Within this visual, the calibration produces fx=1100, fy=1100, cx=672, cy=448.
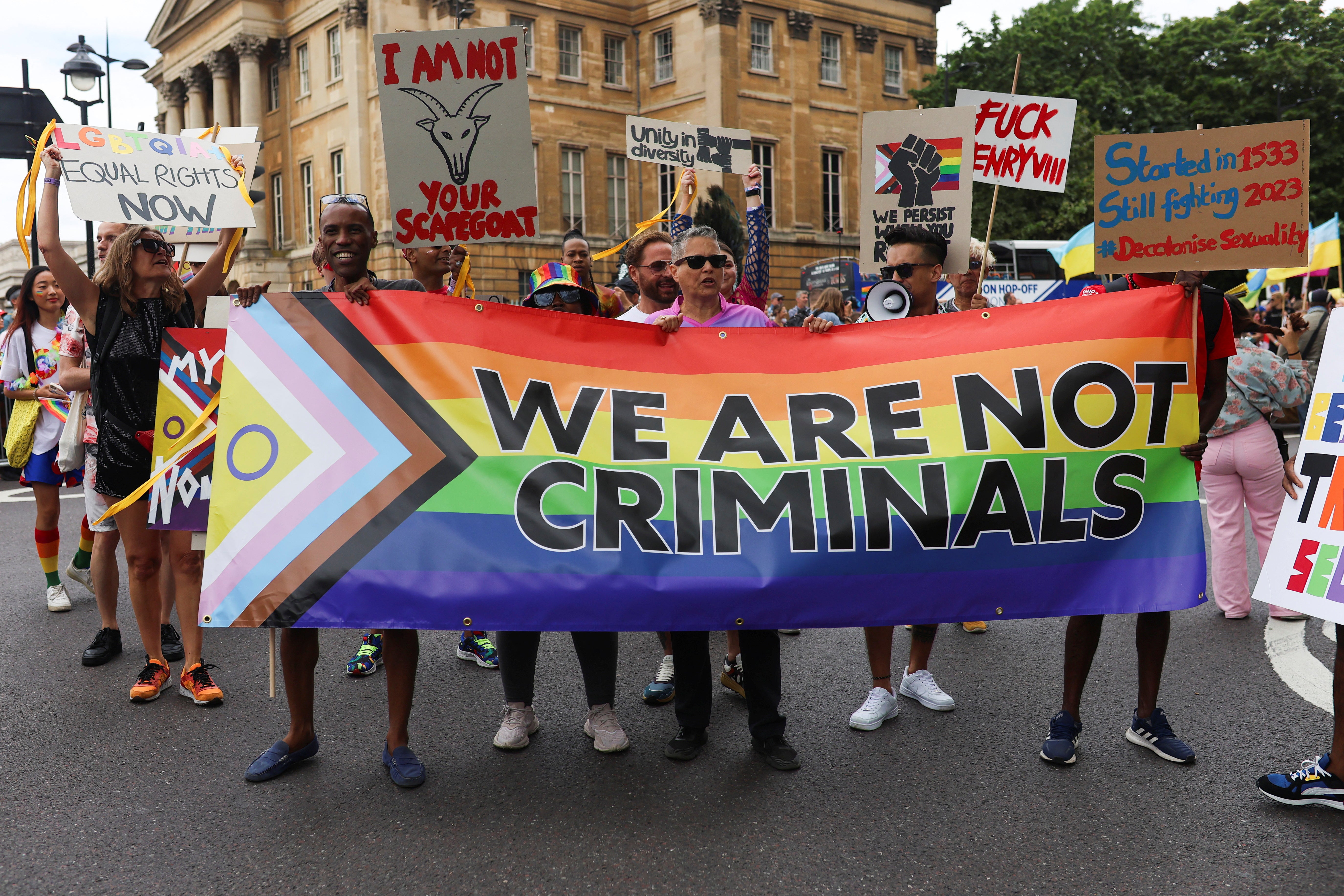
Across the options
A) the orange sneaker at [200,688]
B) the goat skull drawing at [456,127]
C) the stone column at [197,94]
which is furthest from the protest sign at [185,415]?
the stone column at [197,94]

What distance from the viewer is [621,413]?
3.96 m

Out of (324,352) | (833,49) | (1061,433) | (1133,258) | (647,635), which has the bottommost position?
(647,635)

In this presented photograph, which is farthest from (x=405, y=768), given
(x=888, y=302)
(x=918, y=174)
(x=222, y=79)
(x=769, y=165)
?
(x=222, y=79)

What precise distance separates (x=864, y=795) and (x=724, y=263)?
2092 mm

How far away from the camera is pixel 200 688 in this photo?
4.93 meters

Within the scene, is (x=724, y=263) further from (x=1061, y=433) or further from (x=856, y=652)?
(x=856, y=652)

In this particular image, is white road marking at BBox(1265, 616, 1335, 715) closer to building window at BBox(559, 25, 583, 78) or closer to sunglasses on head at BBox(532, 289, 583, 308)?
sunglasses on head at BBox(532, 289, 583, 308)

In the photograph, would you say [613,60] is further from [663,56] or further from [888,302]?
[888,302]

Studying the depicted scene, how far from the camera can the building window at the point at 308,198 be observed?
42219 millimetres

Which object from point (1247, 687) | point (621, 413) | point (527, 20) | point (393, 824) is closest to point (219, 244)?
point (621, 413)

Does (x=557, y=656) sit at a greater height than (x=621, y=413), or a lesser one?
lesser

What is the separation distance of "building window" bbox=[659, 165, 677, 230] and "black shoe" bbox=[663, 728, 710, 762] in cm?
3491

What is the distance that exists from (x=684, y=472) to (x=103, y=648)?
361 cm

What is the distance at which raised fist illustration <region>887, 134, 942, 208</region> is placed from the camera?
566cm
